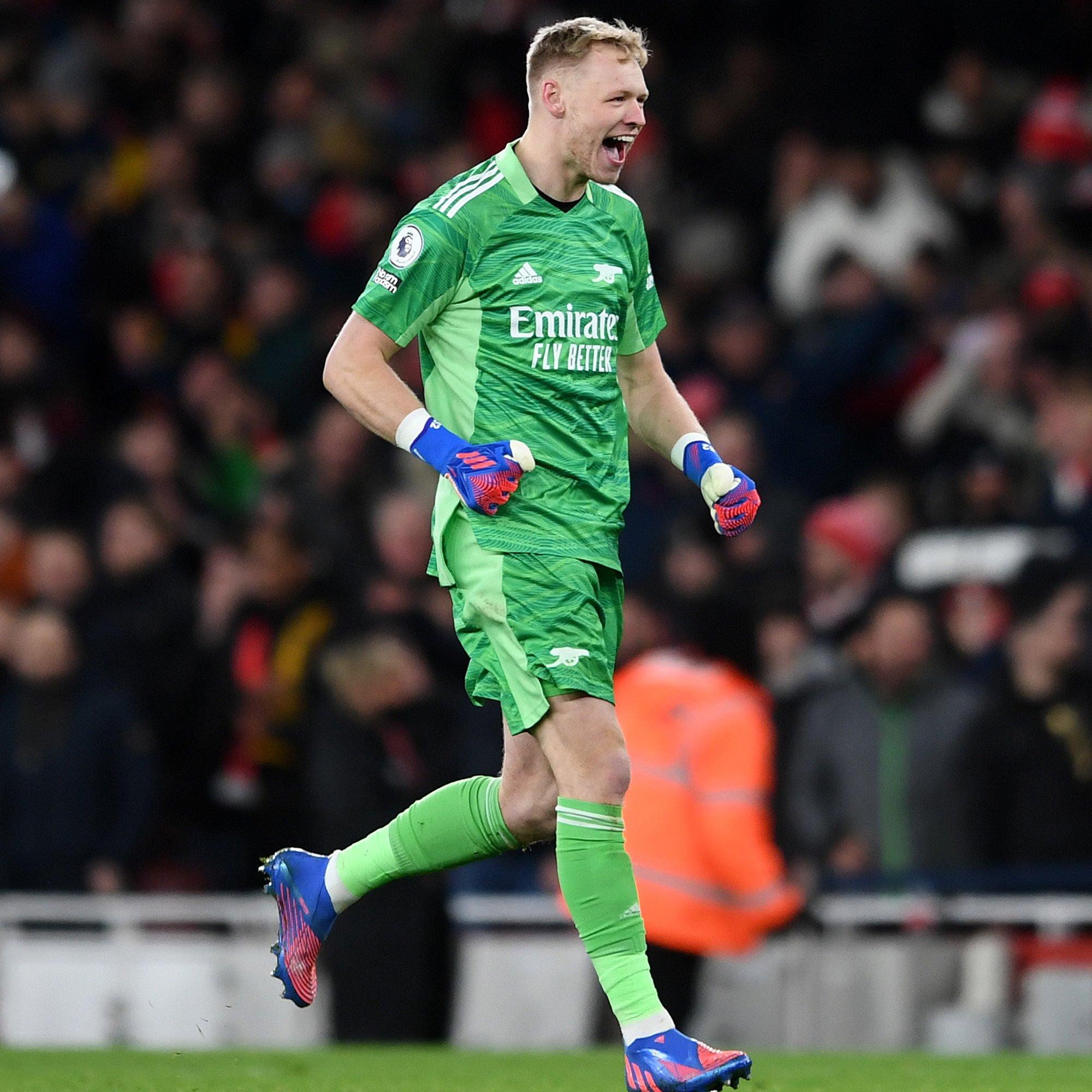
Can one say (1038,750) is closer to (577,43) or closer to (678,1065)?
(678,1065)

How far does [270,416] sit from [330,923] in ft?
24.5

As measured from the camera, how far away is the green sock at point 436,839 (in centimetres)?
557

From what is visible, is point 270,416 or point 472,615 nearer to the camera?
Answer: point 472,615

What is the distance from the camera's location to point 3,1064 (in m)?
7.26

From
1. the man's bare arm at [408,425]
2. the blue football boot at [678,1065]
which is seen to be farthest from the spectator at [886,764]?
the man's bare arm at [408,425]

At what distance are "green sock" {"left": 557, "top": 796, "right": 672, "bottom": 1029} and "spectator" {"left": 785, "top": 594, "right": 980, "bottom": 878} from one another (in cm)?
392

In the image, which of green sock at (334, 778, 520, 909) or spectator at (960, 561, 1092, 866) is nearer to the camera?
green sock at (334, 778, 520, 909)

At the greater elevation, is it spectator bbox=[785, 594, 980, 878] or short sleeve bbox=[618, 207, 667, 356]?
short sleeve bbox=[618, 207, 667, 356]

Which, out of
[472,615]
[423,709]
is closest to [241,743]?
[423,709]

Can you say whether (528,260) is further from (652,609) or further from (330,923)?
(652,609)

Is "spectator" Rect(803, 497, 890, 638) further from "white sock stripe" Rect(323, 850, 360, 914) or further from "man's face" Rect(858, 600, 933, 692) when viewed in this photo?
"white sock stripe" Rect(323, 850, 360, 914)

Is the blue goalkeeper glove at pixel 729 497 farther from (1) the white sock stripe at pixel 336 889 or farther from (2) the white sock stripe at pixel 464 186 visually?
(1) the white sock stripe at pixel 336 889

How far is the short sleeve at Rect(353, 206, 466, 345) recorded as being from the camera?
5.36 meters

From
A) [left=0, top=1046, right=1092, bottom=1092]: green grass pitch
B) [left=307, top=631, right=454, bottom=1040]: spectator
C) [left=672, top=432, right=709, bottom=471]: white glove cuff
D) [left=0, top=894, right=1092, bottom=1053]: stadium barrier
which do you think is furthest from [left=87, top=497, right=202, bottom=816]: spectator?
[left=672, top=432, right=709, bottom=471]: white glove cuff
